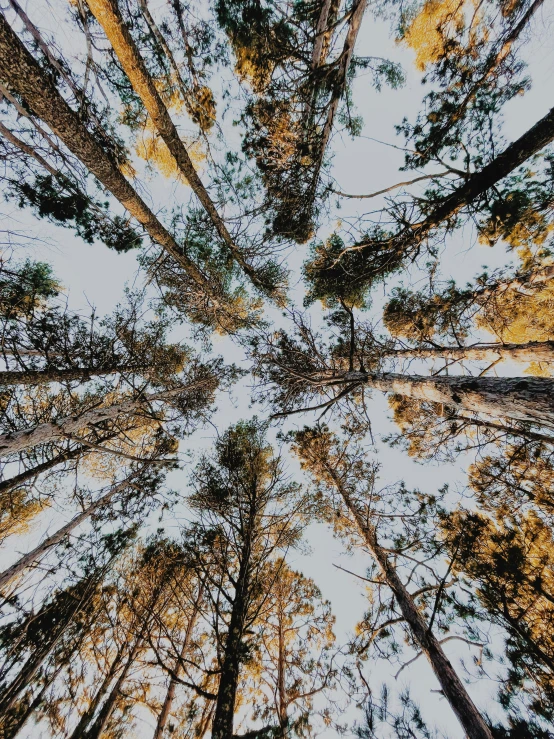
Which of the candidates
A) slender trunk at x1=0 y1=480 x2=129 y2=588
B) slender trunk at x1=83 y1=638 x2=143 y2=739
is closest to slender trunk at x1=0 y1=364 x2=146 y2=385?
slender trunk at x1=0 y1=480 x2=129 y2=588

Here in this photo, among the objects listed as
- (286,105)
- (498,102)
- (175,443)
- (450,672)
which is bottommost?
(450,672)

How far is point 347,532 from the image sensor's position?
6.36m

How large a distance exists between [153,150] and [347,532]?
30.7 ft

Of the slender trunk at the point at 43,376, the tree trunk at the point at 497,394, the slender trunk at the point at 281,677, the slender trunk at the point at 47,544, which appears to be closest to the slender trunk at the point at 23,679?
the slender trunk at the point at 47,544

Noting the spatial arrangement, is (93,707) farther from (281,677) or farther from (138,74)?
(138,74)

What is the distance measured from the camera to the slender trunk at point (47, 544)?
16.4ft

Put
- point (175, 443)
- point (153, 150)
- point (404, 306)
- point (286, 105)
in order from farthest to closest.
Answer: point (175, 443) < point (404, 306) < point (153, 150) < point (286, 105)

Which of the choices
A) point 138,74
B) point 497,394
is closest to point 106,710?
point 497,394

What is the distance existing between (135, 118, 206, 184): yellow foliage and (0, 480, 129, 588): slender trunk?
6916mm

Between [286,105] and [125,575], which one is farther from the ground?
[286,105]

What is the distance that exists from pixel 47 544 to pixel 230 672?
5.57m

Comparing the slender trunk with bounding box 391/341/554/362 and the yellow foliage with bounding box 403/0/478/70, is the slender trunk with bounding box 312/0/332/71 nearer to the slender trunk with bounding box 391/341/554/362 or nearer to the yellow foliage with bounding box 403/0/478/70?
the yellow foliage with bounding box 403/0/478/70

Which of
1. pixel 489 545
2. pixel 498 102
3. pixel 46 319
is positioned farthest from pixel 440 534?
pixel 46 319

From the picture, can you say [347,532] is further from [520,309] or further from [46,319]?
[46,319]
